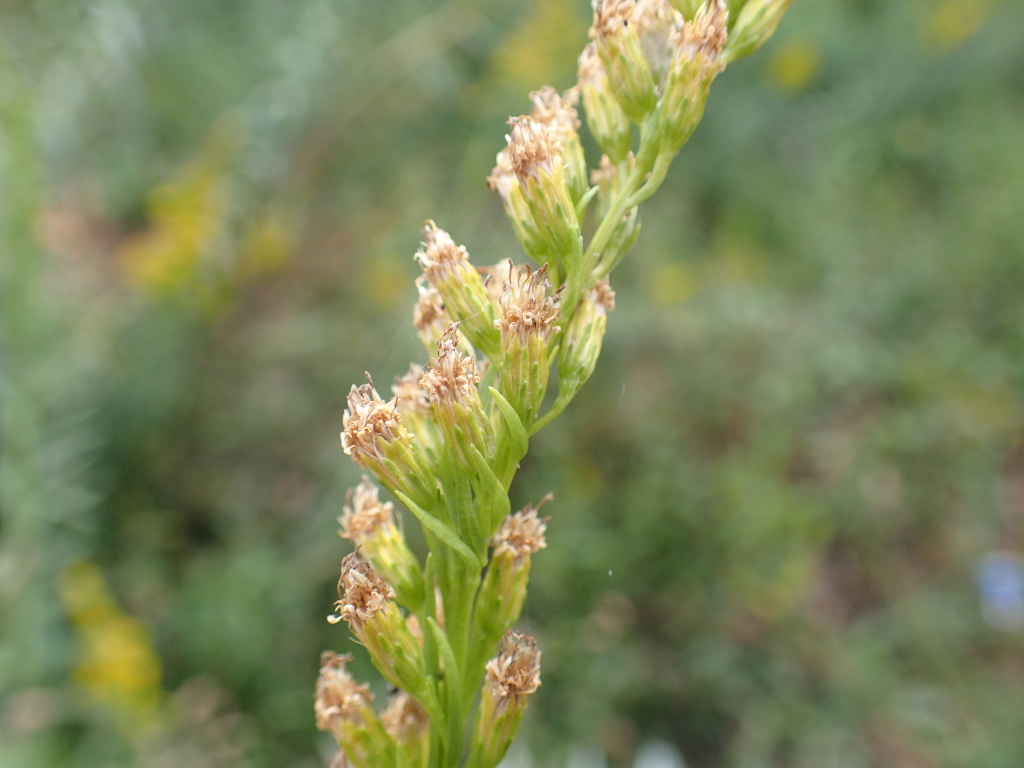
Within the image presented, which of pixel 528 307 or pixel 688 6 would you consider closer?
pixel 528 307

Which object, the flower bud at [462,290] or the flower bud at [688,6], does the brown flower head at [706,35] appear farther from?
the flower bud at [462,290]

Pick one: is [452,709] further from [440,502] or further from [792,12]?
[792,12]

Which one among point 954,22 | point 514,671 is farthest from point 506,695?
point 954,22

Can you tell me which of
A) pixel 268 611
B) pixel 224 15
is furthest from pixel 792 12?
pixel 268 611

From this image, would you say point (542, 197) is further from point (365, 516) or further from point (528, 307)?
point (365, 516)

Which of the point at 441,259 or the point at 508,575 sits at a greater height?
the point at 441,259

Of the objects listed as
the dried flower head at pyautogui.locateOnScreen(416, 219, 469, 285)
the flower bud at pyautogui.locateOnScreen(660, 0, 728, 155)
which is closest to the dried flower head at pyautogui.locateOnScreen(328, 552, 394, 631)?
the dried flower head at pyautogui.locateOnScreen(416, 219, 469, 285)

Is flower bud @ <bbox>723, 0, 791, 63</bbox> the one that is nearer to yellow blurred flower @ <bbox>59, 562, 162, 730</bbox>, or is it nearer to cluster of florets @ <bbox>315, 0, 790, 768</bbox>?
cluster of florets @ <bbox>315, 0, 790, 768</bbox>
